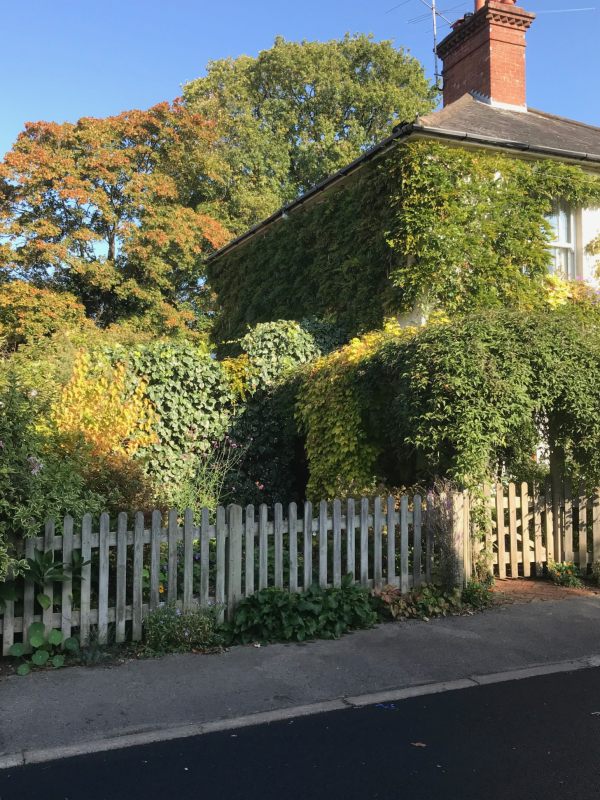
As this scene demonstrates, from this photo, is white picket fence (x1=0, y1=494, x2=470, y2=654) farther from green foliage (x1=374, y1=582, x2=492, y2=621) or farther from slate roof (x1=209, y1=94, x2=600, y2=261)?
slate roof (x1=209, y1=94, x2=600, y2=261)

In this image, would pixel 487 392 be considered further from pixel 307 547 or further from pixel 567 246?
pixel 567 246

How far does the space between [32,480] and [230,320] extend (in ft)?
43.3

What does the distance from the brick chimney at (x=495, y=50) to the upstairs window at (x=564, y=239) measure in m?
3.51

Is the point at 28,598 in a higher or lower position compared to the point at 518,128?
lower

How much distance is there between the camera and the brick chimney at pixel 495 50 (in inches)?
578

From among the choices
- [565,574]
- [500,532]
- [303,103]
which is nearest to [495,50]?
[500,532]

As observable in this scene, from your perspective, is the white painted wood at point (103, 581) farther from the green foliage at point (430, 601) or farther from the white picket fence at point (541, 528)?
the white picket fence at point (541, 528)

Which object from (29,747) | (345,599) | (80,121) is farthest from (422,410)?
(80,121)

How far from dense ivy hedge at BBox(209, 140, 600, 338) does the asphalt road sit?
789 centimetres

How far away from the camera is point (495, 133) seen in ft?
40.5

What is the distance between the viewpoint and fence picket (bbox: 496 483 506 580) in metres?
7.80

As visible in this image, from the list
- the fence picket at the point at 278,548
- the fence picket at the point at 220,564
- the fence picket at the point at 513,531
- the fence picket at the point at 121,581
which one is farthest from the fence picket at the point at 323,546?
the fence picket at the point at 513,531

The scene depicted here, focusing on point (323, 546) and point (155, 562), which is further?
point (323, 546)

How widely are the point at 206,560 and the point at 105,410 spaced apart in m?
4.11
